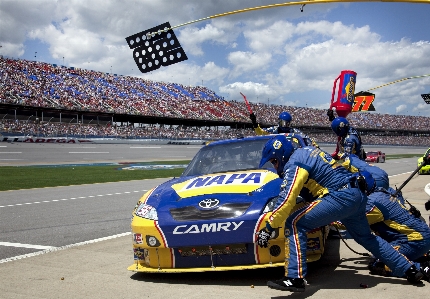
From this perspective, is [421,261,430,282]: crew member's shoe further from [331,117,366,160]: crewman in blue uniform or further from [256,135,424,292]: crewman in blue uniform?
[331,117,366,160]: crewman in blue uniform

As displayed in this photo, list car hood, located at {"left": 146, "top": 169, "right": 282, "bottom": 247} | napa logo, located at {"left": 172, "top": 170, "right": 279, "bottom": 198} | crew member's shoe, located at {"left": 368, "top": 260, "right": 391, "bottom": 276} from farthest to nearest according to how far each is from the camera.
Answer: napa logo, located at {"left": 172, "top": 170, "right": 279, "bottom": 198}
crew member's shoe, located at {"left": 368, "top": 260, "right": 391, "bottom": 276}
car hood, located at {"left": 146, "top": 169, "right": 282, "bottom": 247}

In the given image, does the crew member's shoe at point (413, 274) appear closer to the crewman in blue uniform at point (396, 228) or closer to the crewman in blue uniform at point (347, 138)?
the crewman in blue uniform at point (396, 228)

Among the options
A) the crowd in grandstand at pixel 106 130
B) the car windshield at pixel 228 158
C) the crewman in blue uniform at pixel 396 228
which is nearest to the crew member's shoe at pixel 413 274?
the crewman in blue uniform at pixel 396 228

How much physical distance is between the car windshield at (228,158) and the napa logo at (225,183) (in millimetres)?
435

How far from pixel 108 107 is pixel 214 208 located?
5077 centimetres

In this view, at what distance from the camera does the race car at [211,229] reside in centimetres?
397

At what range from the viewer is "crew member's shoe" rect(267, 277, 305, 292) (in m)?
3.57

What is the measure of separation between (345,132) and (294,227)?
2.53 meters

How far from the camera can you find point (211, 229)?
13.1ft

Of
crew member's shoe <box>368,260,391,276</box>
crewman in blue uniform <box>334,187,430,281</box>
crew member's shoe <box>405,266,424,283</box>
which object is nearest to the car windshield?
crewman in blue uniform <box>334,187,430,281</box>

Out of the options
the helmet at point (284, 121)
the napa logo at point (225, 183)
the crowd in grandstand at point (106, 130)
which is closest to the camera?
the napa logo at point (225, 183)

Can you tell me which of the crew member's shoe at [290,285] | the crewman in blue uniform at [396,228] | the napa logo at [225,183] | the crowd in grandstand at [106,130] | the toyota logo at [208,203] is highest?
the crowd in grandstand at [106,130]

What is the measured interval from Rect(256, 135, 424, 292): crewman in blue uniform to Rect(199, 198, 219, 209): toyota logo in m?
0.60

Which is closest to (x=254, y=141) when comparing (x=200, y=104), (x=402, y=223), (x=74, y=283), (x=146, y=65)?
(x=402, y=223)
